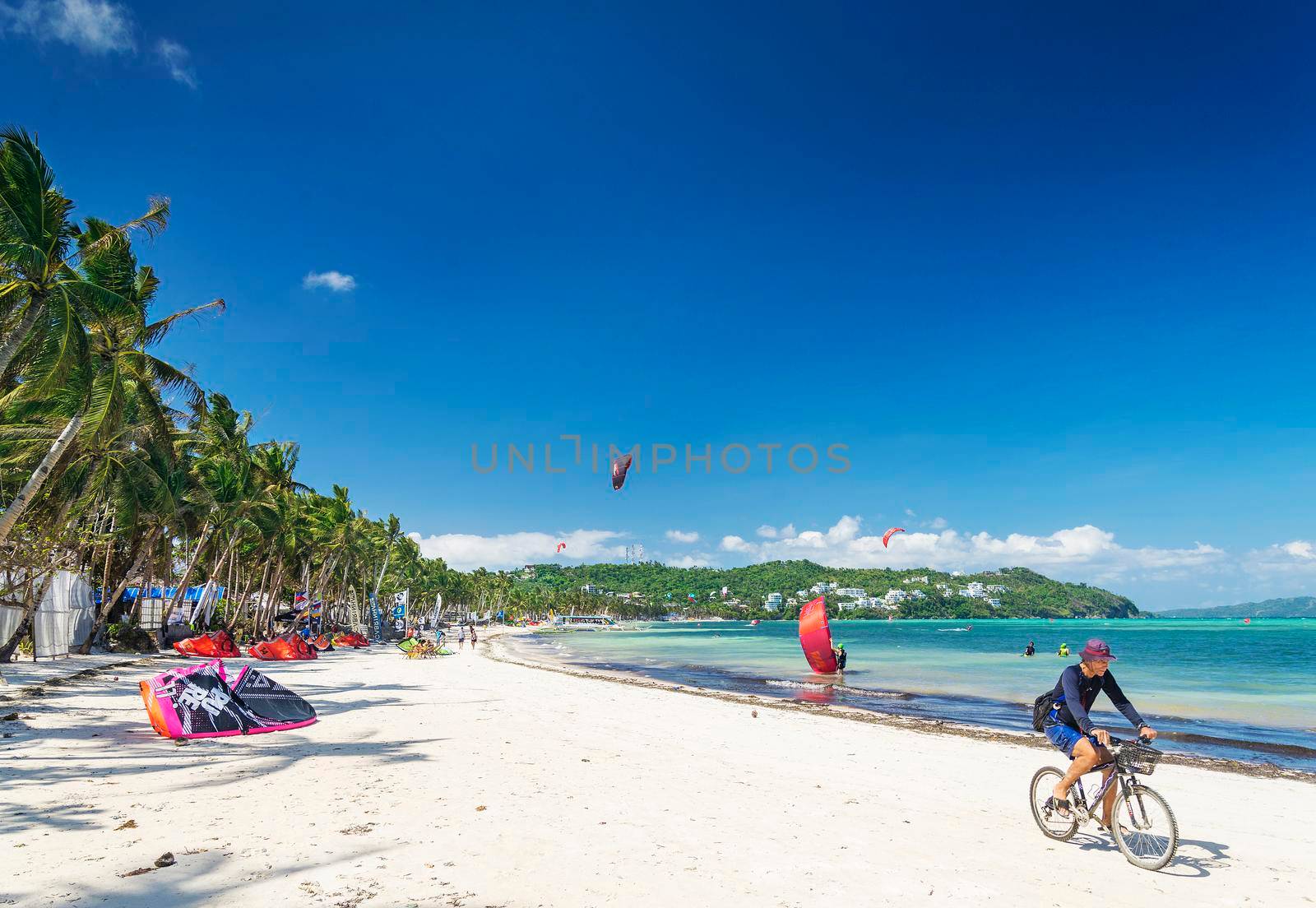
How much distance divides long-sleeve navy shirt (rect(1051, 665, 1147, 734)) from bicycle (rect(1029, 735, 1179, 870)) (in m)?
0.27

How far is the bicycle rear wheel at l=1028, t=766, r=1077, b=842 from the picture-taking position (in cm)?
629

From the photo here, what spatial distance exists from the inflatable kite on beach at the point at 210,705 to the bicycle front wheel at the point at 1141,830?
11366mm

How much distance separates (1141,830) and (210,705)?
11722mm

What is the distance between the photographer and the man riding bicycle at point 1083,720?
18.2 ft

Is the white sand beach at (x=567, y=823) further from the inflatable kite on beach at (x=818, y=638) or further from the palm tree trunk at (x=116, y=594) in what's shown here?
the inflatable kite on beach at (x=818, y=638)

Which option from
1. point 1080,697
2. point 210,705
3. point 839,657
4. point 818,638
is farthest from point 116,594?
point 1080,697

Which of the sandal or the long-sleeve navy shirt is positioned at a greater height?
the long-sleeve navy shirt

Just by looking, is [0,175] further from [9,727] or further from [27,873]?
[27,873]

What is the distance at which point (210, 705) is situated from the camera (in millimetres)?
10273

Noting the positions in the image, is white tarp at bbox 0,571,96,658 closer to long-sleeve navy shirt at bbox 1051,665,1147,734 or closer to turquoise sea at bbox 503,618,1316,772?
turquoise sea at bbox 503,618,1316,772

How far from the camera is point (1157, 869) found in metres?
5.69

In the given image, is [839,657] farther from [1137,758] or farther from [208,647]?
[1137,758]

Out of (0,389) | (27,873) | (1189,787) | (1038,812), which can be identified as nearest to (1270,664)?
(1189,787)

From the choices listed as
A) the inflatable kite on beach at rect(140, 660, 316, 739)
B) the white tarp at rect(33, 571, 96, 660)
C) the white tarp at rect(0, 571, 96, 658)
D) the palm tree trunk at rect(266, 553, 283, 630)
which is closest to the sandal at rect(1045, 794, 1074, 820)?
the inflatable kite on beach at rect(140, 660, 316, 739)
